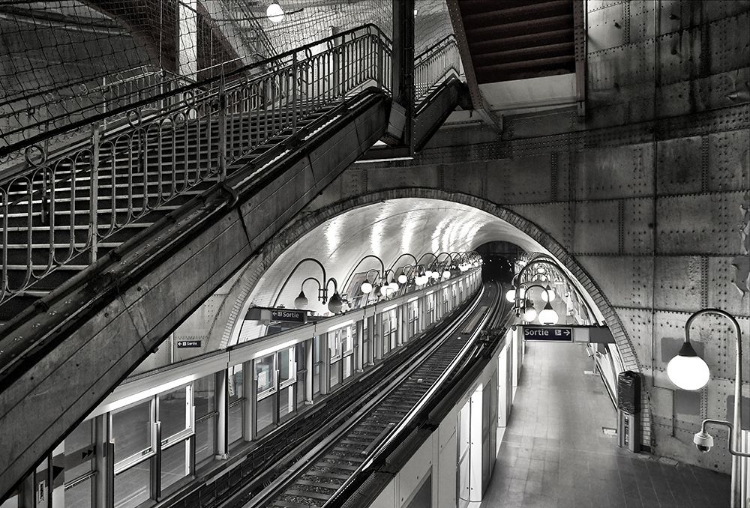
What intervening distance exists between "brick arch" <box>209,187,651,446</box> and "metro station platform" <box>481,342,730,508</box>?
0.83m

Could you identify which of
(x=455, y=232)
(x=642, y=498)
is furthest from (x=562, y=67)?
(x=455, y=232)

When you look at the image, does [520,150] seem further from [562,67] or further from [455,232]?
[455,232]

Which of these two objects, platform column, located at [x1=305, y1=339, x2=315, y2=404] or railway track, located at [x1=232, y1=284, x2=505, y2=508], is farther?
platform column, located at [x1=305, y1=339, x2=315, y2=404]

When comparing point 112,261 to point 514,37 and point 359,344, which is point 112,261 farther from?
point 359,344

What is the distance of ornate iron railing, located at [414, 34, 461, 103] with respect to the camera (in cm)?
1181

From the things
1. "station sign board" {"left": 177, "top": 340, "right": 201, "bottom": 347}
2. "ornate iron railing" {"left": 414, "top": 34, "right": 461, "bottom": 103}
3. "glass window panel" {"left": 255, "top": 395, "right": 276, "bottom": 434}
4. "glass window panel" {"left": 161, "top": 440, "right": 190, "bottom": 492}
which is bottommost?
"glass window panel" {"left": 255, "top": 395, "right": 276, "bottom": 434}

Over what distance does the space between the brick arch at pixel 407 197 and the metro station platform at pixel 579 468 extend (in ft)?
2.73

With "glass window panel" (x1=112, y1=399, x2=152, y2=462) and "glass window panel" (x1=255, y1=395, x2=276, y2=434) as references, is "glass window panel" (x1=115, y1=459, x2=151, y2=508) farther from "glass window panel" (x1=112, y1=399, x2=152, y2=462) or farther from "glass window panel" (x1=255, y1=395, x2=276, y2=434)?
"glass window panel" (x1=255, y1=395, x2=276, y2=434)

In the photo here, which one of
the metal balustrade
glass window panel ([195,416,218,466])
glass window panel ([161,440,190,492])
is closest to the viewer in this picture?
the metal balustrade

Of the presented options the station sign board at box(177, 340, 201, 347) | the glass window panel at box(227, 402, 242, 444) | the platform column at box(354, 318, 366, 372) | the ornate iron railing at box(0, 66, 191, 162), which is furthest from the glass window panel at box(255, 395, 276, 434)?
the ornate iron railing at box(0, 66, 191, 162)

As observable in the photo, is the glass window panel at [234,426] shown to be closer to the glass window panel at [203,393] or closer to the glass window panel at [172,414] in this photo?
the glass window panel at [172,414]

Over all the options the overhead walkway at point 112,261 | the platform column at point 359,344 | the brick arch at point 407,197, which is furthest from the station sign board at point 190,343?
the overhead walkway at point 112,261

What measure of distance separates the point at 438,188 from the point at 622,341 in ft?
15.5

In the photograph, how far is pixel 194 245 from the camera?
362 cm
